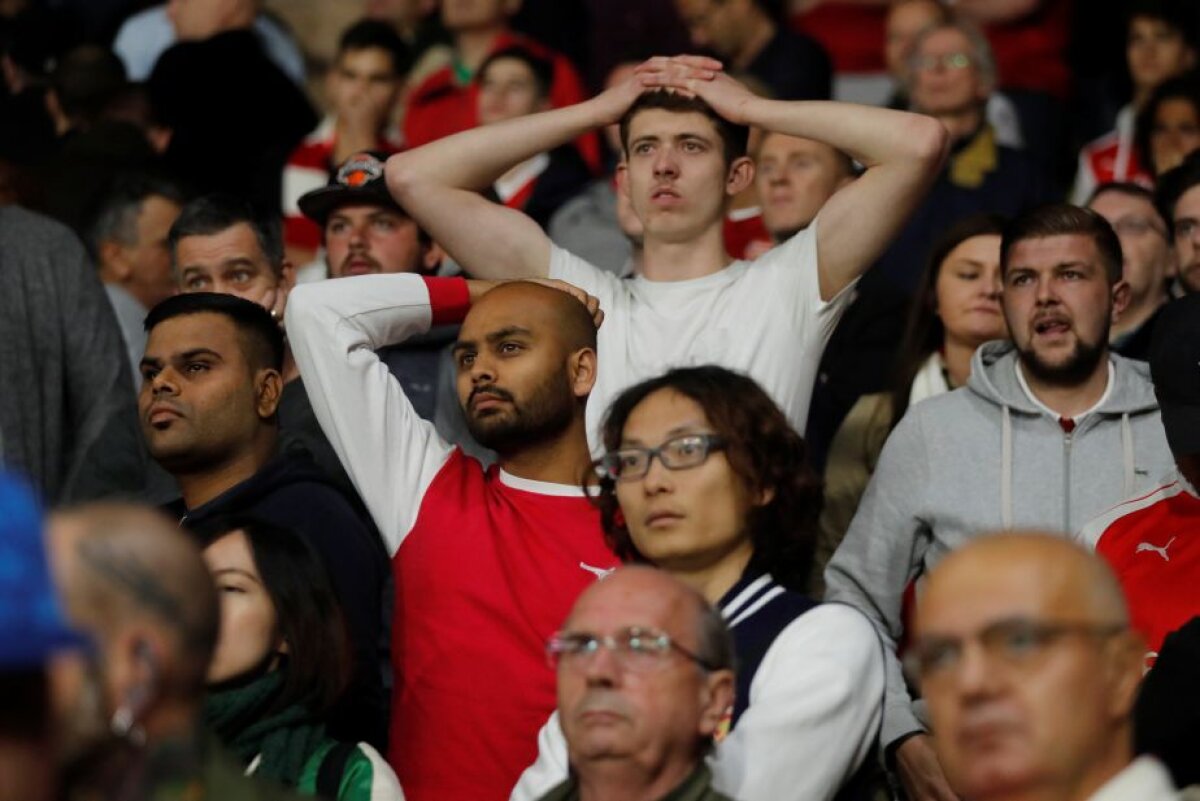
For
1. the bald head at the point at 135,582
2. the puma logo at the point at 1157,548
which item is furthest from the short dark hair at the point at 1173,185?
the bald head at the point at 135,582

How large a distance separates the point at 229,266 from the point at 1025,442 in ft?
7.89

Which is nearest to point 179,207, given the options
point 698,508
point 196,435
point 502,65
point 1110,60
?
point 502,65

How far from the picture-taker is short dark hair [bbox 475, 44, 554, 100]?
918cm

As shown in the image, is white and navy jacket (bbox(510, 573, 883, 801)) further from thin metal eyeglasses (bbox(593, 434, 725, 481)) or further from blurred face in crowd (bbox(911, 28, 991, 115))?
blurred face in crowd (bbox(911, 28, 991, 115))

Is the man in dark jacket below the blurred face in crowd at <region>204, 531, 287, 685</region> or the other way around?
the other way around

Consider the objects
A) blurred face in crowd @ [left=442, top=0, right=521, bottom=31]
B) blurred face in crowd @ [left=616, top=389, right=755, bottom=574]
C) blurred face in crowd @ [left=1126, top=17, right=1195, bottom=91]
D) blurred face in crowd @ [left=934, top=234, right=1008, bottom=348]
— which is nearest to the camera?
blurred face in crowd @ [left=616, top=389, right=755, bottom=574]

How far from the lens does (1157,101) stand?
8523mm

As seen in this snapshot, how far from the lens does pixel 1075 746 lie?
380 centimetres

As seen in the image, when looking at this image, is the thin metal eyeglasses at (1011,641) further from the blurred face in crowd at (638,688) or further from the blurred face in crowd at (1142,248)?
the blurred face in crowd at (1142,248)

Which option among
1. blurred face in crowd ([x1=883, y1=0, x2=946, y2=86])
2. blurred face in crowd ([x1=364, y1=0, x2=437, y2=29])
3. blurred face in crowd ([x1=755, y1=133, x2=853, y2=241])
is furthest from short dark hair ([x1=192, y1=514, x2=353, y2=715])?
blurred face in crowd ([x1=364, y1=0, x2=437, y2=29])

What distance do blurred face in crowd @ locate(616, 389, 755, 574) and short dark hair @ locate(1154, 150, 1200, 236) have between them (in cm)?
252

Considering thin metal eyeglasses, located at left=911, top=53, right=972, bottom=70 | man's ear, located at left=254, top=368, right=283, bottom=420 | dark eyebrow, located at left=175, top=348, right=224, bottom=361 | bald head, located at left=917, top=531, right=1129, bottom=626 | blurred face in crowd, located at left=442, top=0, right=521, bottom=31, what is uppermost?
blurred face in crowd, located at left=442, top=0, right=521, bottom=31

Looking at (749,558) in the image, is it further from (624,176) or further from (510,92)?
(510,92)

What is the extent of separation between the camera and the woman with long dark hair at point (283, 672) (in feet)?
15.4
